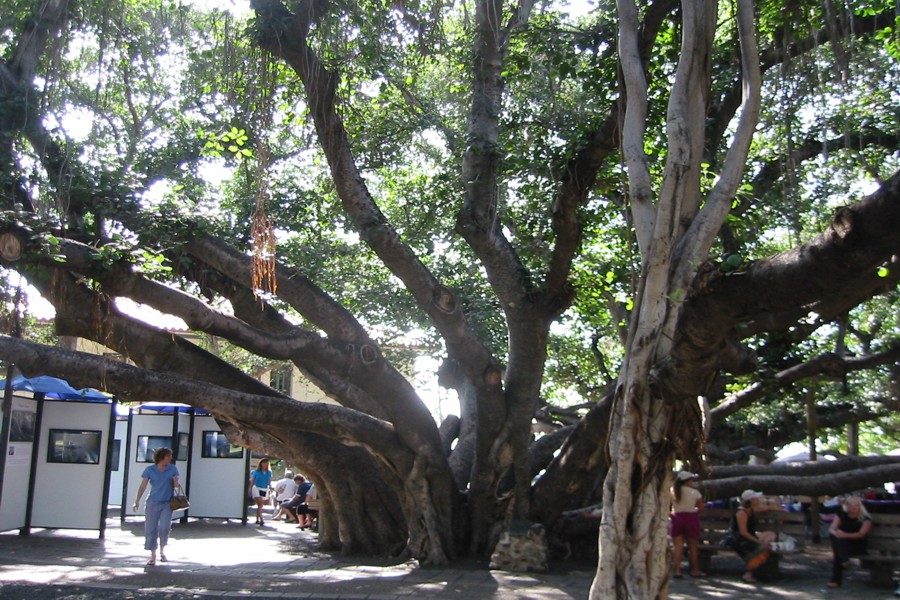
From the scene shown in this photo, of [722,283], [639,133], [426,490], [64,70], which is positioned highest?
[64,70]

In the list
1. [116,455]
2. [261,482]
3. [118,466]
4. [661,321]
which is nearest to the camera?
[661,321]

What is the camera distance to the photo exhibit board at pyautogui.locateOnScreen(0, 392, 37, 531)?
1160cm

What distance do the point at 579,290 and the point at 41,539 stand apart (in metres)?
8.39

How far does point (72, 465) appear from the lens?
1227 centimetres

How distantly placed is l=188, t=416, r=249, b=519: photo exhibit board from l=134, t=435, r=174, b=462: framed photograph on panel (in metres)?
0.56

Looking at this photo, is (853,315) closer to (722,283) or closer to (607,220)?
(607,220)

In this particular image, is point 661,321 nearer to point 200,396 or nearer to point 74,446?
point 200,396

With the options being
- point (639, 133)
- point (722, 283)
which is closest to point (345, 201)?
point (639, 133)

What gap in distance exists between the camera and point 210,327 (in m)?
9.53

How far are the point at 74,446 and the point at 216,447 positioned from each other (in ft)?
9.58

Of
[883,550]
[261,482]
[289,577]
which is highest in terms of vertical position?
[261,482]

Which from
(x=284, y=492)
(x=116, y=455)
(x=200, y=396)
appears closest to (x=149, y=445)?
(x=116, y=455)

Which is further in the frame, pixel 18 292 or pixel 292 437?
pixel 292 437

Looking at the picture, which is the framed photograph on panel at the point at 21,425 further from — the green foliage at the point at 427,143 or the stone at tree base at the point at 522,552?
the stone at tree base at the point at 522,552
